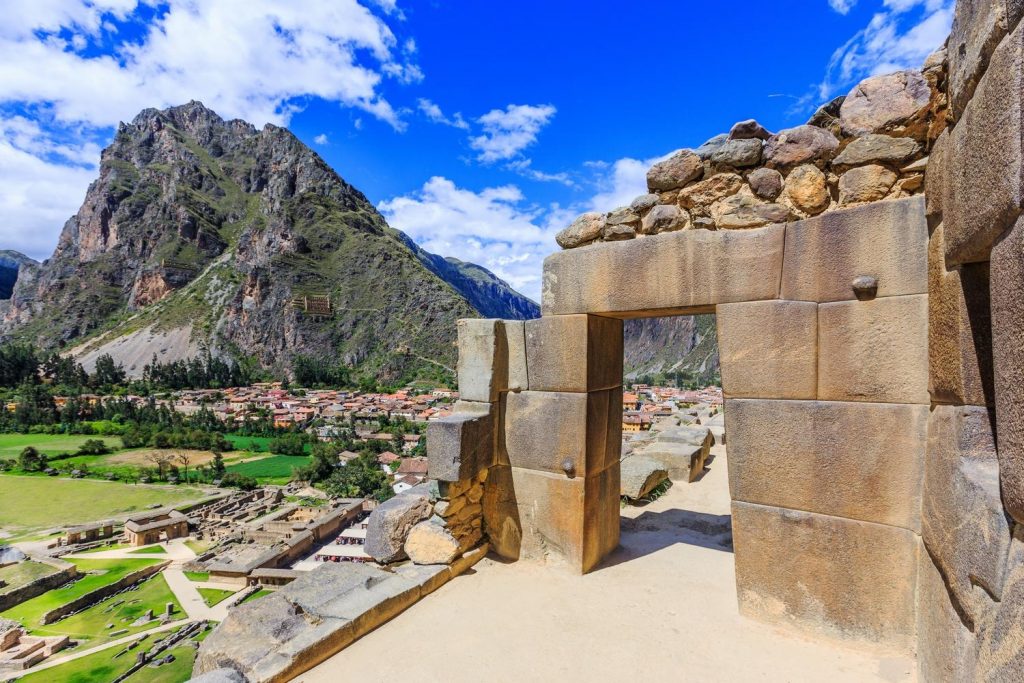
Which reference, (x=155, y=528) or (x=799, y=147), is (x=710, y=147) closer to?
(x=799, y=147)

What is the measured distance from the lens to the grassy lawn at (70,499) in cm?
3222

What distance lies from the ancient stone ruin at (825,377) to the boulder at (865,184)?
0.01 meters

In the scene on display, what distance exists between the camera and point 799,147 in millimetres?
3234

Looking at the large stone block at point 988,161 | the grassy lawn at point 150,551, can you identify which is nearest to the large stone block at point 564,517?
the large stone block at point 988,161

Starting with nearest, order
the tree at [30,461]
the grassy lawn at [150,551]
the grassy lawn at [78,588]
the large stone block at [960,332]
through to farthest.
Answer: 1. the large stone block at [960,332]
2. the grassy lawn at [78,588]
3. the grassy lawn at [150,551]
4. the tree at [30,461]

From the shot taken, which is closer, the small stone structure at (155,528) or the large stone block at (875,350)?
the large stone block at (875,350)

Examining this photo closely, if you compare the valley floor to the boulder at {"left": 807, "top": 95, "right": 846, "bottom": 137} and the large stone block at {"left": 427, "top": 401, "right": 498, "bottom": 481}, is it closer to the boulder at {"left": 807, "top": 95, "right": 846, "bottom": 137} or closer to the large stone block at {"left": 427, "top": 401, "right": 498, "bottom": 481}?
the large stone block at {"left": 427, "top": 401, "right": 498, "bottom": 481}

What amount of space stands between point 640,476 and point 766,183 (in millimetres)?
4103

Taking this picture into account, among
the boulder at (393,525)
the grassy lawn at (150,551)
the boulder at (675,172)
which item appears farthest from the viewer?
the grassy lawn at (150,551)

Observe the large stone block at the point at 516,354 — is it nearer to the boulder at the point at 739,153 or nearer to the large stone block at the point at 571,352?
the large stone block at the point at 571,352

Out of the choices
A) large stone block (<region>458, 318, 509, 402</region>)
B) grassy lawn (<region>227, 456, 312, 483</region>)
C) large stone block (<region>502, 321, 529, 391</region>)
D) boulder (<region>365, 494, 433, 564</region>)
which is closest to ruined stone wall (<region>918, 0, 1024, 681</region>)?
large stone block (<region>502, 321, 529, 391</region>)

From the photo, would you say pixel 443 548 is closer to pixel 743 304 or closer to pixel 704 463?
pixel 743 304

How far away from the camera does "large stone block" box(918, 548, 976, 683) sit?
6.70ft

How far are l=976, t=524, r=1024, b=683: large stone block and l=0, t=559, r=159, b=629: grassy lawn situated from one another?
97.1 ft
